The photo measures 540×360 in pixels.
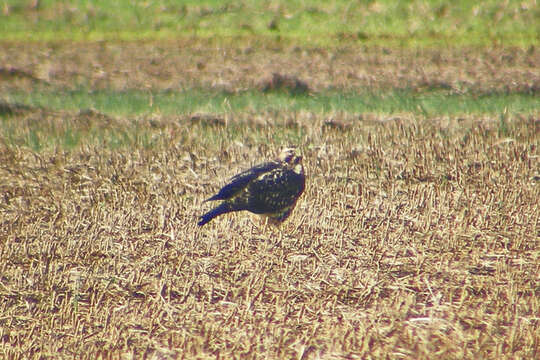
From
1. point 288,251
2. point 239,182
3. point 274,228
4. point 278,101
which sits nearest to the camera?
point 288,251

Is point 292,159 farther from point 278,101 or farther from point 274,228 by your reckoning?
point 278,101

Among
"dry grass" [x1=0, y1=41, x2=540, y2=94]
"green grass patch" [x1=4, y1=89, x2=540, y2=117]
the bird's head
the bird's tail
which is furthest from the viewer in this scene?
"dry grass" [x1=0, y1=41, x2=540, y2=94]

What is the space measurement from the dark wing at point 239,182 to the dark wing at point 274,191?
5 cm

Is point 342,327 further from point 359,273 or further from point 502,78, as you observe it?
point 502,78

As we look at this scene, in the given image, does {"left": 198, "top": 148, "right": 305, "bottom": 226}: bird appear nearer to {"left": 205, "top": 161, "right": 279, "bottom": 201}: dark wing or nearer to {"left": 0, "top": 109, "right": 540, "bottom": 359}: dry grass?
{"left": 205, "top": 161, "right": 279, "bottom": 201}: dark wing

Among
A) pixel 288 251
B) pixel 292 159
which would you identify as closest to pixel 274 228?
pixel 288 251

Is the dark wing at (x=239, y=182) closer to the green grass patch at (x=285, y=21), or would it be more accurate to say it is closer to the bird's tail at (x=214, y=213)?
the bird's tail at (x=214, y=213)

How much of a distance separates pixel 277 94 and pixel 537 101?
3.57 metres

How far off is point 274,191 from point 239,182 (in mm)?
310

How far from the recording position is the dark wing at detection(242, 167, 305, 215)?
677 centimetres

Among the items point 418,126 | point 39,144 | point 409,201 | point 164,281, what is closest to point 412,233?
point 409,201

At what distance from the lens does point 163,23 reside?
16.4m

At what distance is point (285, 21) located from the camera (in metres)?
16.3

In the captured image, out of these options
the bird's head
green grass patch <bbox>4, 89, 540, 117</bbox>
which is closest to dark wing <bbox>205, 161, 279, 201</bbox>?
the bird's head
